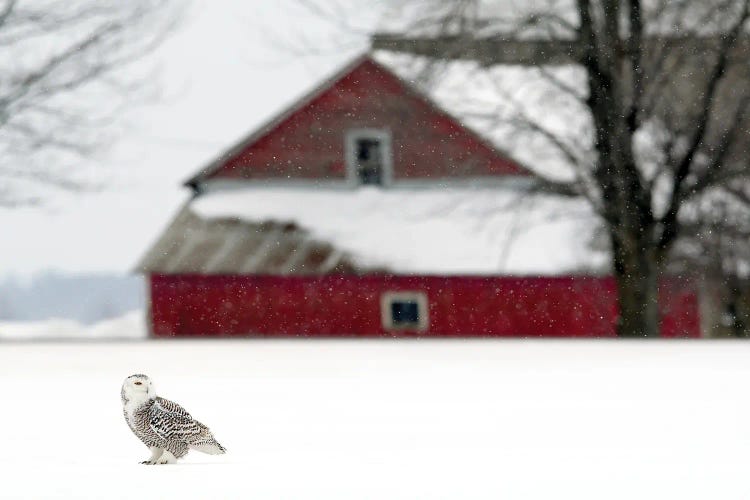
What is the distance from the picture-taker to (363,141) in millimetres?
17297

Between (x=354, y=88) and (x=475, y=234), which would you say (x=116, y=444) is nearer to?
(x=475, y=234)

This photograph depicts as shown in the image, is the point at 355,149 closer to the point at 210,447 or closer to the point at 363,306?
the point at 363,306

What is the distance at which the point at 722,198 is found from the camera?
1505 cm

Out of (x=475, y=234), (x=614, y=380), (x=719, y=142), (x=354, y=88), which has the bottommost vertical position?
(x=614, y=380)

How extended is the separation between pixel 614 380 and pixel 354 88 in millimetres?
7343

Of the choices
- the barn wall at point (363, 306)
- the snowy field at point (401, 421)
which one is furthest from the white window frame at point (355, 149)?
the snowy field at point (401, 421)

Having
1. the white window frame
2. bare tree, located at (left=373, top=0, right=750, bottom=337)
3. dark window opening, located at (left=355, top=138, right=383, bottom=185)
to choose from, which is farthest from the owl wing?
dark window opening, located at (left=355, top=138, right=383, bottom=185)

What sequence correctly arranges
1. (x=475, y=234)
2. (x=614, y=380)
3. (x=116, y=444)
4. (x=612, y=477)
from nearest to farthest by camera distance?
(x=612, y=477) → (x=116, y=444) → (x=614, y=380) → (x=475, y=234)

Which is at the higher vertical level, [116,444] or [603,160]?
[603,160]

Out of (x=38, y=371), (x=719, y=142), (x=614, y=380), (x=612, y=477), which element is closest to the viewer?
(x=612, y=477)

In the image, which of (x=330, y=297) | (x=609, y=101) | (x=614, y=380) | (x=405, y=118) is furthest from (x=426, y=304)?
(x=614, y=380)

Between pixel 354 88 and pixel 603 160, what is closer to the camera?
pixel 603 160

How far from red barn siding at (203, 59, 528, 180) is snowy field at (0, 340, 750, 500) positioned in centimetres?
281

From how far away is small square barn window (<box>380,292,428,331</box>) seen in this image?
56.2 ft
